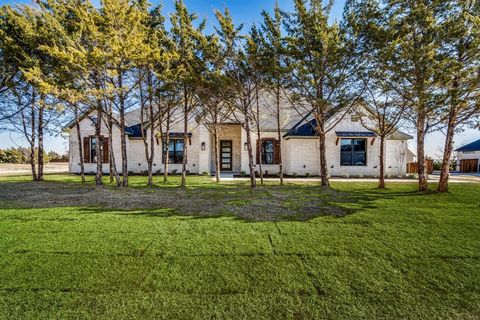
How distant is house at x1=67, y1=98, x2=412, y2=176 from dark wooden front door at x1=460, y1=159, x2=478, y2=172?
14.2 meters

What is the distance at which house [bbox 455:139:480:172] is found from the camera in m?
25.4

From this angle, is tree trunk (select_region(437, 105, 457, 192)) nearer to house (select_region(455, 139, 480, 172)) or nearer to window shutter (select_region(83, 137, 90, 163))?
house (select_region(455, 139, 480, 172))

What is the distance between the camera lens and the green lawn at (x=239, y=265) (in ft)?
8.95

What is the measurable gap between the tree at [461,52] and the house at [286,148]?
7933 millimetres

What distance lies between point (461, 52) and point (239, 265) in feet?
37.2

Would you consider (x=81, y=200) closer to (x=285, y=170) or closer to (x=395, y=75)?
(x=395, y=75)

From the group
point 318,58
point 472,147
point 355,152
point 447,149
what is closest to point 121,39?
point 318,58

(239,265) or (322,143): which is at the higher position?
(322,143)

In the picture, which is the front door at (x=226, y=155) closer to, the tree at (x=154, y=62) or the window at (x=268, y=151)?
the window at (x=268, y=151)

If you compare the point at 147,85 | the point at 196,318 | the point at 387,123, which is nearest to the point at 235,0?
the point at 147,85

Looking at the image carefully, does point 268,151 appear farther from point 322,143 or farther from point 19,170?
point 19,170

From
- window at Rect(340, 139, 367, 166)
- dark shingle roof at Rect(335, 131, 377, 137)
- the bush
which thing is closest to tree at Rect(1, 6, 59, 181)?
dark shingle roof at Rect(335, 131, 377, 137)

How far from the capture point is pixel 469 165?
84.0 feet

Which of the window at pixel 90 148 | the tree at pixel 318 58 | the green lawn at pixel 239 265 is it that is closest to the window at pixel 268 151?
the tree at pixel 318 58
